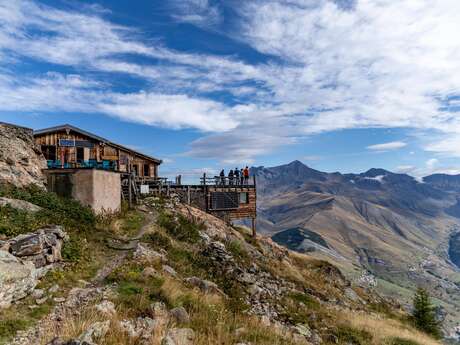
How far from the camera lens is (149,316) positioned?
32.4 ft

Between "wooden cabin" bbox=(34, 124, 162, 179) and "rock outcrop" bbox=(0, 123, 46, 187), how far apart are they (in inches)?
307

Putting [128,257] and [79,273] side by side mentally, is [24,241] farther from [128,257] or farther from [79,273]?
[128,257]

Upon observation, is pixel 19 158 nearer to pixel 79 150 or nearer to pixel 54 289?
pixel 54 289

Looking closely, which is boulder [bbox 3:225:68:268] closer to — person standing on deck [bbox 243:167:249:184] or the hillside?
the hillside

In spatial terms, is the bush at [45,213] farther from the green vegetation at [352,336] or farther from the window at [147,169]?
the window at [147,169]

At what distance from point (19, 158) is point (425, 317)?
39181mm

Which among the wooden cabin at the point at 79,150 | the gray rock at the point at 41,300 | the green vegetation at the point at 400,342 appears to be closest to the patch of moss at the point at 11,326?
the gray rock at the point at 41,300

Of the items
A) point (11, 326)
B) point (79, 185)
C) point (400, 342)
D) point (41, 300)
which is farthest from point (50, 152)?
point (400, 342)

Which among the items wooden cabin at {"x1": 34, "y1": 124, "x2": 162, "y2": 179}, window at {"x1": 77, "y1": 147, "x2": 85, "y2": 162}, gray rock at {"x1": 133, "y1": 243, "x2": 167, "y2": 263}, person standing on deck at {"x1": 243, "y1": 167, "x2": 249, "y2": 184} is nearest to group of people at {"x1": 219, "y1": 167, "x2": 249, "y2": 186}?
person standing on deck at {"x1": 243, "y1": 167, "x2": 249, "y2": 184}

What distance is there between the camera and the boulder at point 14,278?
10.2 meters

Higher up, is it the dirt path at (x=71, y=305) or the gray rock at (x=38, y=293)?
the gray rock at (x=38, y=293)

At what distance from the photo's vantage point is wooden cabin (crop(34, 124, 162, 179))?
36500 millimetres

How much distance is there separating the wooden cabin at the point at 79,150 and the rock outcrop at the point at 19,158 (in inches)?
307

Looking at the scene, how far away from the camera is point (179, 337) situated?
8.32 metres
